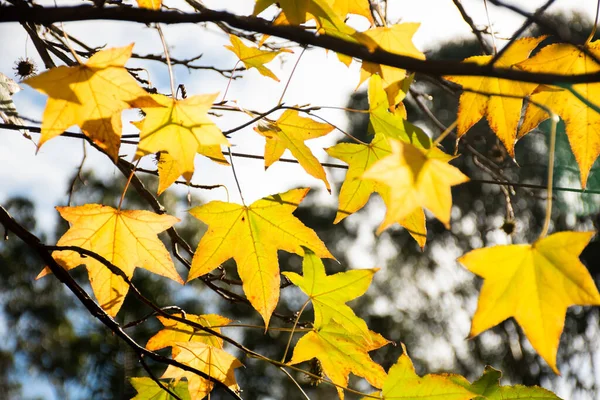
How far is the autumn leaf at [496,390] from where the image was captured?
0.88m

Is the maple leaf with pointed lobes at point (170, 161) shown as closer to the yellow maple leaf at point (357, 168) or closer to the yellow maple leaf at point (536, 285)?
the yellow maple leaf at point (357, 168)

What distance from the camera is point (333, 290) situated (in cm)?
94

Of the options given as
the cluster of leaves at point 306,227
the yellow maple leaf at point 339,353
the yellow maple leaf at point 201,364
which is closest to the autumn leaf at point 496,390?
the cluster of leaves at point 306,227

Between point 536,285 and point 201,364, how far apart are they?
563 mm

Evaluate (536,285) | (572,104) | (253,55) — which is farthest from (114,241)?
(572,104)

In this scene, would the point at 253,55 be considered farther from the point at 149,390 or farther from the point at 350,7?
the point at 149,390

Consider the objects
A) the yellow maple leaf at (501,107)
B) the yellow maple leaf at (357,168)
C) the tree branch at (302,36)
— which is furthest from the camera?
the yellow maple leaf at (357,168)

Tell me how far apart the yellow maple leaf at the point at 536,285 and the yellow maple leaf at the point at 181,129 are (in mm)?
341

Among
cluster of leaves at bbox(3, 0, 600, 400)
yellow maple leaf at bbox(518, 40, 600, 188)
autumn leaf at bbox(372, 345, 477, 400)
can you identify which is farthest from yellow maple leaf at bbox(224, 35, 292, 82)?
autumn leaf at bbox(372, 345, 477, 400)

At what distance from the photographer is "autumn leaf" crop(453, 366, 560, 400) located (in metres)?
0.88

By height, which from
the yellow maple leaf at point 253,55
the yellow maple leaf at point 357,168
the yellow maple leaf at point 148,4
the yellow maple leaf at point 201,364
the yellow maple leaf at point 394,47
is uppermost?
the yellow maple leaf at point 253,55

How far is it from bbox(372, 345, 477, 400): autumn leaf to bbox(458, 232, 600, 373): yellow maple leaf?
0.21 meters

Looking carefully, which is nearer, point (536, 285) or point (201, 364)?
point (536, 285)

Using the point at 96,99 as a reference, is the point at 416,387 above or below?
below
